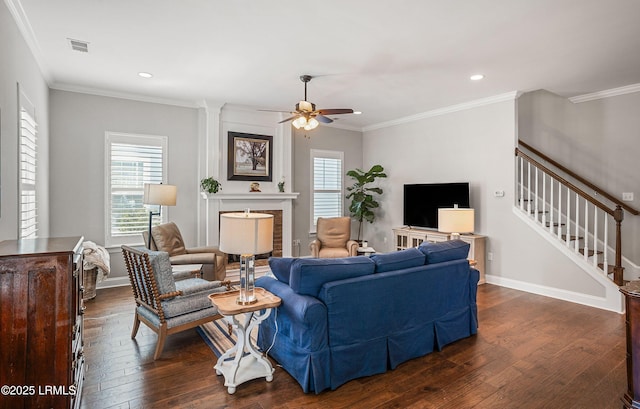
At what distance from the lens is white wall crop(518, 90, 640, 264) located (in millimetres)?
4887

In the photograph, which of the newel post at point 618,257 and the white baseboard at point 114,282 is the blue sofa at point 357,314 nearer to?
the newel post at point 618,257

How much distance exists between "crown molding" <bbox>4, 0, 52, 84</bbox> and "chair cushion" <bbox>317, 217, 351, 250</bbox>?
174 inches

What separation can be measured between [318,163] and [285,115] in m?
1.28

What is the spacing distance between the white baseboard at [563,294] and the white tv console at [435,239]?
283 millimetres

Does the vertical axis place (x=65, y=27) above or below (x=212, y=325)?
above

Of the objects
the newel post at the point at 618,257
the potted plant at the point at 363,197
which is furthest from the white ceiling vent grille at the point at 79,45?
the newel post at the point at 618,257

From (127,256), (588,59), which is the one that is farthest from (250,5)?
(588,59)

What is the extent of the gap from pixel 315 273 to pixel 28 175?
322 cm

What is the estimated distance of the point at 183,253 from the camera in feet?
16.0

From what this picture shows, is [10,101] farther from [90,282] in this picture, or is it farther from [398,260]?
[398,260]

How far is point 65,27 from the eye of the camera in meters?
3.21

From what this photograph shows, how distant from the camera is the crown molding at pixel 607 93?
4.79m

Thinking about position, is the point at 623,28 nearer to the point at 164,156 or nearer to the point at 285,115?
the point at 285,115

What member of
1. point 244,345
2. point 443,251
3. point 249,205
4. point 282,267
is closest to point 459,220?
point 443,251
